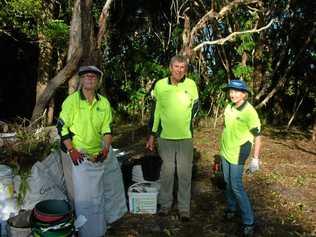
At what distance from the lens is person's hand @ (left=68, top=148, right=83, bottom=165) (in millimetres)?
4922

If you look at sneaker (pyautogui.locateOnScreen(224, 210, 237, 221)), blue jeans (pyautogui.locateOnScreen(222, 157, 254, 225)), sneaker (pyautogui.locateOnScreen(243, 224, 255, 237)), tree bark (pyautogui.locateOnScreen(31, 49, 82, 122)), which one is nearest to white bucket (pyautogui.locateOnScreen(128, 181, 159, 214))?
sneaker (pyautogui.locateOnScreen(224, 210, 237, 221))

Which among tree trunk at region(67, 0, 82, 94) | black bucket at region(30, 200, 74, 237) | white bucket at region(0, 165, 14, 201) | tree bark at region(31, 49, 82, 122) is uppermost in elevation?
tree trunk at region(67, 0, 82, 94)

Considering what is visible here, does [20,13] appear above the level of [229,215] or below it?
above

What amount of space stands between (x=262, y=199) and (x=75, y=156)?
2.92 m

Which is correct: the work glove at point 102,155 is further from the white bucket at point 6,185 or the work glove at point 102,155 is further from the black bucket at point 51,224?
the white bucket at point 6,185

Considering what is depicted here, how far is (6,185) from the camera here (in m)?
5.34

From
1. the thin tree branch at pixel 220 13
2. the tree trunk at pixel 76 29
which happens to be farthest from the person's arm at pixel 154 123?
the thin tree branch at pixel 220 13

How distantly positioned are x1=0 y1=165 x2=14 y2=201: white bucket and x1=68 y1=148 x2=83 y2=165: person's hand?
86cm

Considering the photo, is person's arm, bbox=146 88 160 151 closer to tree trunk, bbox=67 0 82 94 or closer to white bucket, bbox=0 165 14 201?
white bucket, bbox=0 165 14 201

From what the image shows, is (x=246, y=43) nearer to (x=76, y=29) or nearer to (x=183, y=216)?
(x=76, y=29)

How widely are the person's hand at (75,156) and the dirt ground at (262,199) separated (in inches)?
39.2

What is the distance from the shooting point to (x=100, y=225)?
5230 mm

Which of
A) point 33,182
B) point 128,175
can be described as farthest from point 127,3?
point 33,182

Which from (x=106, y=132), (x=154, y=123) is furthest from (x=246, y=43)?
(x=106, y=132)
